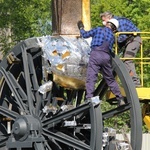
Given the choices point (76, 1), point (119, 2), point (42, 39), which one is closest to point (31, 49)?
point (42, 39)

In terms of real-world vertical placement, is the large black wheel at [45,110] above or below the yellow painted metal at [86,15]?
below

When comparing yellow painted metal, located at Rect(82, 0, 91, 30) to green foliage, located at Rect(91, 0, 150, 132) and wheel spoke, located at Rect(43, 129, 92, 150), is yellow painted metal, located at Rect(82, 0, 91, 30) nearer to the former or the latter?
wheel spoke, located at Rect(43, 129, 92, 150)

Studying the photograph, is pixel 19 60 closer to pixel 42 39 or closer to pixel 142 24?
pixel 42 39

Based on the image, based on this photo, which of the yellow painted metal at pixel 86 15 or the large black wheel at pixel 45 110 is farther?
the yellow painted metal at pixel 86 15

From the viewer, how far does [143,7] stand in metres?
32.5

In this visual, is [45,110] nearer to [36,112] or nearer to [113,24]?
[36,112]

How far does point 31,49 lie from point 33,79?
24.6 inches

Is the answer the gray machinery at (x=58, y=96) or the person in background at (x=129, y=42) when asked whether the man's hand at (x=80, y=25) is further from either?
the person in background at (x=129, y=42)

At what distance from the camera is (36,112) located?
47.9 ft

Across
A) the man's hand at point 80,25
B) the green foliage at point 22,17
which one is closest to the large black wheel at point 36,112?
the man's hand at point 80,25

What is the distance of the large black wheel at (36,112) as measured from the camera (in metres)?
14.0

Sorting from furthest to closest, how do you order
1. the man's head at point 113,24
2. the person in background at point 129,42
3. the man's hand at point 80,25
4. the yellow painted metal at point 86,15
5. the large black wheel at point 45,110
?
the yellow painted metal at point 86,15
the person in background at point 129,42
the man's hand at point 80,25
the man's head at point 113,24
the large black wheel at point 45,110

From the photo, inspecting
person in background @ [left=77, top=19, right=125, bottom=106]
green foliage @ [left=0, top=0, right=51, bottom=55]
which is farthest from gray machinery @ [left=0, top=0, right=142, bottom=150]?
green foliage @ [left=0, top=0, right=51, bottom=55]

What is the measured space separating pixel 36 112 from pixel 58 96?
148 cm
